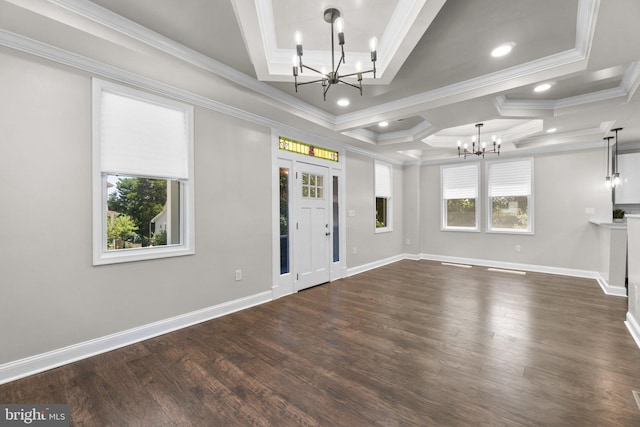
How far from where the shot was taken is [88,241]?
8.34 ft

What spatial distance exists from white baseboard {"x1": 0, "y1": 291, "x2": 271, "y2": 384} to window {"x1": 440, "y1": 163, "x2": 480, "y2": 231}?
18.6 ft

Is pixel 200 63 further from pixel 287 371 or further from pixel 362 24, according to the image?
pixel 287 371

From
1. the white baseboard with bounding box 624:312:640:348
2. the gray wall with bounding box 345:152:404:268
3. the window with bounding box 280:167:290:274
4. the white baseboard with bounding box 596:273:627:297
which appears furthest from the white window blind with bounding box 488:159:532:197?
the window with bounding box 280:167:290:274

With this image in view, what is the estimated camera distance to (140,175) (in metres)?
2.86

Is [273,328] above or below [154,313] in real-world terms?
below

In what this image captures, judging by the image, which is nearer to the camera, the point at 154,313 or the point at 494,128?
the point at 154,313

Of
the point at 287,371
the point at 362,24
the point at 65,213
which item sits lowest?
the point at 287,371

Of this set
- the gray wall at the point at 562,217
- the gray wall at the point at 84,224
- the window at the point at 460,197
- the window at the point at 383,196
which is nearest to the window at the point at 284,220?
the gray wall at the point at 84,224

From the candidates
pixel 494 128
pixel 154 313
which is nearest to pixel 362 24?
pixel 154 313

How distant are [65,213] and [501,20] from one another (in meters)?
3.98

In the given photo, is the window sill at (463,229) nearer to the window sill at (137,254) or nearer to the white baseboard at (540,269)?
the white baseboard at (540,269)

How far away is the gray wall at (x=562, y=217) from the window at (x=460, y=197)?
288 mm

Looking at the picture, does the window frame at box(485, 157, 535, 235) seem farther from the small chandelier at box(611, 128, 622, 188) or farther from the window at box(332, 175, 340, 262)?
the window at box(332, 175, 340, 262)

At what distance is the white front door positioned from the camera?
15.1 feet
